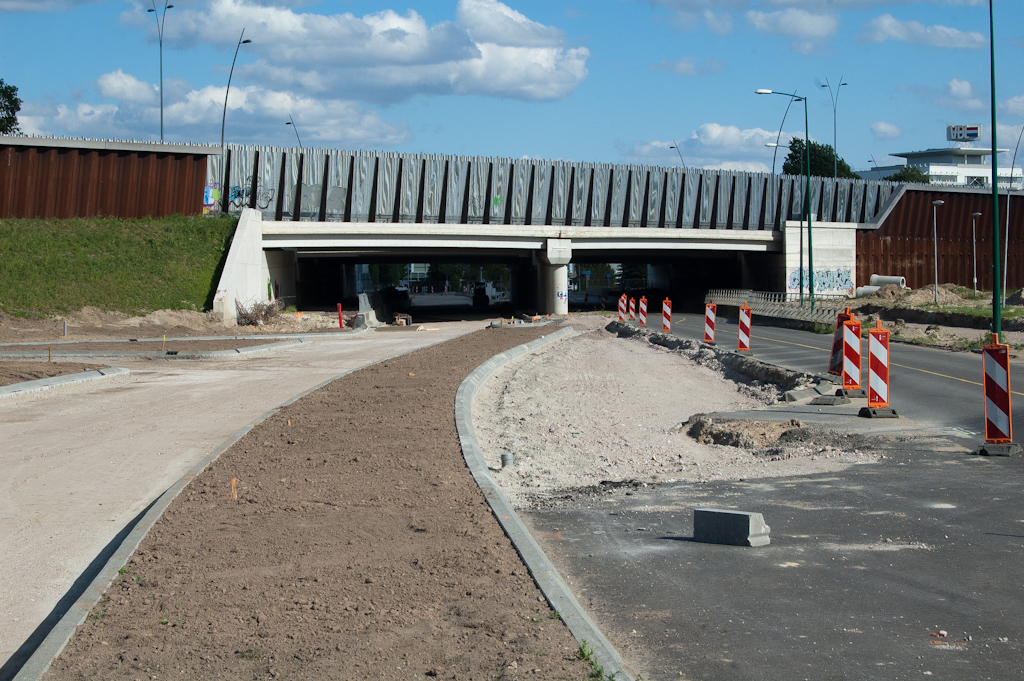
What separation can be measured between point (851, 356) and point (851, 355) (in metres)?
0.02

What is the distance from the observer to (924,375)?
19.3 meters

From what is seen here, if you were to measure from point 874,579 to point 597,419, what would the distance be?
9253 mm

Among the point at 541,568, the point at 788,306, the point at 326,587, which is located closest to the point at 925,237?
the point at 788,306

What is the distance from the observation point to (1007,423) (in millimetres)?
10789

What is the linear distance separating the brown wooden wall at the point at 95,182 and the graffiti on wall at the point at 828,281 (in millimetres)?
38124

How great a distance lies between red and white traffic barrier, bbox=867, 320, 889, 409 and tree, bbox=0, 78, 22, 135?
3452 inches

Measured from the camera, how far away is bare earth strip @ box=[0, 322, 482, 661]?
265 inches

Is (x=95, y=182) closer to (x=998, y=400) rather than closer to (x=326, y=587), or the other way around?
(x=998, y=400)

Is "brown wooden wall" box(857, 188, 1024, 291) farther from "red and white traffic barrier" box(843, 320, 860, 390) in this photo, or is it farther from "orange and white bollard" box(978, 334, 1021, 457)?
"orange and white bollard" box(978, 334, 1021, 457)

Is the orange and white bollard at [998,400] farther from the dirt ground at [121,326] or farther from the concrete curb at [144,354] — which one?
the dirt ground at [121,326]

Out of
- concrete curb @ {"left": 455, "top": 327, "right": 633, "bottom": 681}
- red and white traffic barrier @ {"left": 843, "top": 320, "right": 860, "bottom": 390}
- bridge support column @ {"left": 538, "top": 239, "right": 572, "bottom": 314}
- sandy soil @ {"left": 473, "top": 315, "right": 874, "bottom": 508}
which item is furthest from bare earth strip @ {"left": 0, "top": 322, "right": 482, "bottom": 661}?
bridge support column @ {"left": 538, "top": 239, "right": 572, "bottom": 314}

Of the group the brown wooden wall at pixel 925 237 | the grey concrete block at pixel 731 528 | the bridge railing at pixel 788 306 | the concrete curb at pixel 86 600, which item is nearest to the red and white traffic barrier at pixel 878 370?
the grey concrete block at pixel 731 528

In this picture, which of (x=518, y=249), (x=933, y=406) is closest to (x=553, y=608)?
(x=933, y=406)

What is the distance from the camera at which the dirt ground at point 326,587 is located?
180 inches
